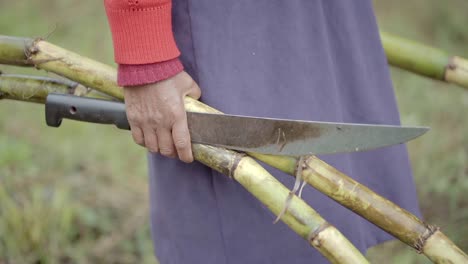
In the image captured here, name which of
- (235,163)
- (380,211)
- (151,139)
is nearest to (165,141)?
A: (151,139)

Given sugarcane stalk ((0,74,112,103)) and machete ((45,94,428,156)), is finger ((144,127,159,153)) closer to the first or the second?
machete ((45,94,428,156))

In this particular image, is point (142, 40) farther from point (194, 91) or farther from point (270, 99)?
point (270, 99)

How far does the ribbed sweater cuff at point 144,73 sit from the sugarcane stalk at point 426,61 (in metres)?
0.62

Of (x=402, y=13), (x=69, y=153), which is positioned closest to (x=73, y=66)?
(x=69, y=153)

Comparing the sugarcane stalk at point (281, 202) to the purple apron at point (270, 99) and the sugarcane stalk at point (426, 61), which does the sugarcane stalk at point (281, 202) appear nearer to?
the purple apron at point (270, 99)

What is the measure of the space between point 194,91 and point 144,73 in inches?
4.3

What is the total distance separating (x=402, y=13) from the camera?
3.43 m

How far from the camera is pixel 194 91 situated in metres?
0.95

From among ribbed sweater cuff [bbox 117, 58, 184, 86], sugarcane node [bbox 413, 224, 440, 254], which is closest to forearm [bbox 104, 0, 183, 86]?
ribbed sweater cuff [bbox 117, 58, 184, 86]

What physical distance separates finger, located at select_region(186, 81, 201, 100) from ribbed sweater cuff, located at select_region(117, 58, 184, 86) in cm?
6

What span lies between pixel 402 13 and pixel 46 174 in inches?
94.9

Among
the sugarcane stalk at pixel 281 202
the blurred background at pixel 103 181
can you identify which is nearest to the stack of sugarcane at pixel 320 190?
the sugarcane stalk at pixel 281 202

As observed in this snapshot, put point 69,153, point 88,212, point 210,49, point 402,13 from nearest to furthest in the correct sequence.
Answer: point 210,49
point 88,212
point 69,153
point 402,13

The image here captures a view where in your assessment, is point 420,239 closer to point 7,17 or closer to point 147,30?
point 147,30
